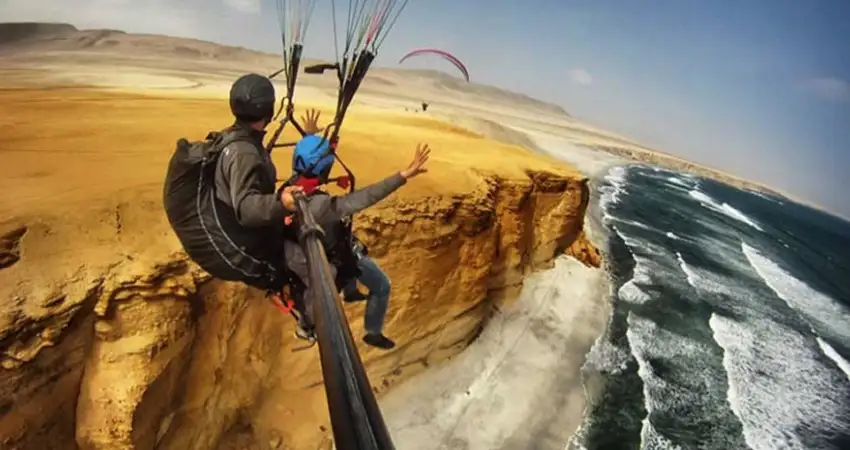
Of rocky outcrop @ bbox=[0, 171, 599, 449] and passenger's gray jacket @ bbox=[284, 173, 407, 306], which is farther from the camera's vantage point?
rocky outcrop @ bbox=[0, 171, 599, 449]

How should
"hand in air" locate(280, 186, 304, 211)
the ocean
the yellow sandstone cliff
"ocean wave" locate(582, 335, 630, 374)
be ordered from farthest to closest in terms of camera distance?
"ocean wave" locate(582, 335, 630, 374) → the ocean → the yellow sandstone cliff → "hand in air" locate(280, 186, 304, 211)

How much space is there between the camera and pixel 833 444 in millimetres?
13602

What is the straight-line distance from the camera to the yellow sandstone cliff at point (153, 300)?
5.95 m

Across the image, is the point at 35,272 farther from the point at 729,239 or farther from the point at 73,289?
the point at 729,239

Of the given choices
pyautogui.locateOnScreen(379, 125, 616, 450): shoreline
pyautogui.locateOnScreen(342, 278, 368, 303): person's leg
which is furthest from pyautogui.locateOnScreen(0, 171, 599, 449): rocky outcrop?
pyautogui.locateOnScreen(342, 278, 368, 303): person's leg

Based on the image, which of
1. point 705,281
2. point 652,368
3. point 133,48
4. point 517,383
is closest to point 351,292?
point 517,383

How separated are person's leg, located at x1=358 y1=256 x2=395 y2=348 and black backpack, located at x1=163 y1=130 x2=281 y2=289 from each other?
1.48 meters

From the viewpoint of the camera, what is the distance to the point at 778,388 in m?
15.7

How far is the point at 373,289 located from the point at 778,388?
16092 millimetres

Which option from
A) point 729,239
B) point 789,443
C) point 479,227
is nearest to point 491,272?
point 479,227

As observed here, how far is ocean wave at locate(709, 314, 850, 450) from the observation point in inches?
538

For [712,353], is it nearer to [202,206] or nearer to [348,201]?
[348,201]

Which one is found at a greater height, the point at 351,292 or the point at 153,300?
the point at 351,292

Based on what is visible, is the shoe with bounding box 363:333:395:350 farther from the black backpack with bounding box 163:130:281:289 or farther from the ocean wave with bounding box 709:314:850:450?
the ocean wave with bounding box 709:314:850:450
